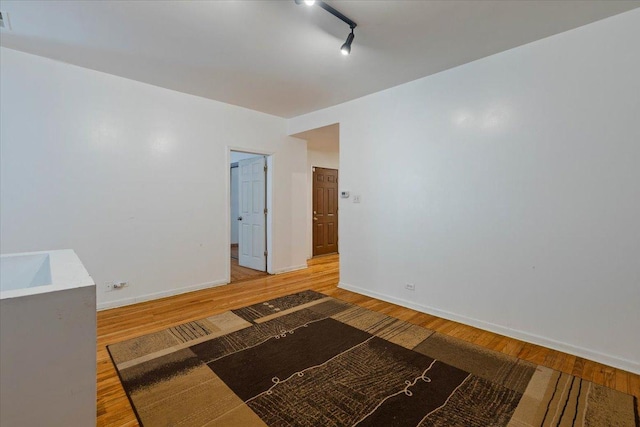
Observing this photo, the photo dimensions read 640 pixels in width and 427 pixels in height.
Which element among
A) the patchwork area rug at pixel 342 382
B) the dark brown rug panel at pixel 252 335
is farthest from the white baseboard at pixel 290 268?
the patchwork area rug at pixel 342 382

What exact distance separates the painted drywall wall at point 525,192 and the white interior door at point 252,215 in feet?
7.43

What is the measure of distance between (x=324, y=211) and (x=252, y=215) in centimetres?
199

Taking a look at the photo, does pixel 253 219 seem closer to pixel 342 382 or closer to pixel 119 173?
pixel 119 173

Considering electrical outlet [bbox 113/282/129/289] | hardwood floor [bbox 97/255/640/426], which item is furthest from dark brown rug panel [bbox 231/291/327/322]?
electrical outlet [bbox 113/282/129/289]

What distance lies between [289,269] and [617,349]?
14.2ft

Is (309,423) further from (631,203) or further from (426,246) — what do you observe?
(631,203)

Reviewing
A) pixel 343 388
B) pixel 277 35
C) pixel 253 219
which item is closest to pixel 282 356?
pixel 343 388

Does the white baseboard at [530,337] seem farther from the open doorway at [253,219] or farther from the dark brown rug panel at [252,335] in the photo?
the open doorway at [253,219]

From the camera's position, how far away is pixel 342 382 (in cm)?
210

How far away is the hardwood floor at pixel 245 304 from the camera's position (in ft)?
6.65

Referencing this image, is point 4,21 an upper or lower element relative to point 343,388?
upper

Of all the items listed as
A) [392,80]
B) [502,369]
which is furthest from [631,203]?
[392,80]

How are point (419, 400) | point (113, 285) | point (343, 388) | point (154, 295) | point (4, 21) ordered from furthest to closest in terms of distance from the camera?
point (154, 295) → point (113, 285) → point (4, 21) → point (343, 388) → point (419, 400)

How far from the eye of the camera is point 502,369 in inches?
89.0
